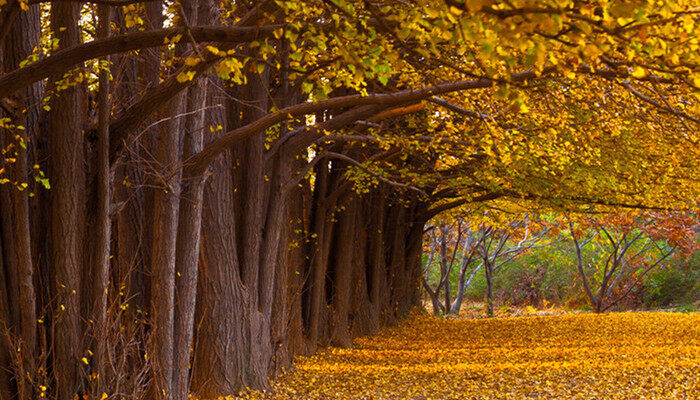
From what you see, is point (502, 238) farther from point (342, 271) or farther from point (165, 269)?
point (165, 269)

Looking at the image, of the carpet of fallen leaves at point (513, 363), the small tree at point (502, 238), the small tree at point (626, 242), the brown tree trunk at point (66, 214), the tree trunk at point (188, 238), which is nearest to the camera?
the brown tree trunk at point (66, 214)

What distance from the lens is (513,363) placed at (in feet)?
40.9

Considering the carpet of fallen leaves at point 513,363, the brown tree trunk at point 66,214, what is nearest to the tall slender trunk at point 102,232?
the brown tree trunk at point 66,214

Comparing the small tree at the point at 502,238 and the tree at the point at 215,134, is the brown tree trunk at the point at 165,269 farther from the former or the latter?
the small tree at the point at 502,238

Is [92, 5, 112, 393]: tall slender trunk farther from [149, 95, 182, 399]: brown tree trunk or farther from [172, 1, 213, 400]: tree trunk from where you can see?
[172, 1, 213, 400]: tree trunk

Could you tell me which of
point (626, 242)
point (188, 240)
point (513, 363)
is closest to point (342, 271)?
point (513, 363)

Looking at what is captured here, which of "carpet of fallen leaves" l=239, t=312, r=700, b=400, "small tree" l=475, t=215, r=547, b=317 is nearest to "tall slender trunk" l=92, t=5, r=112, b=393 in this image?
"carpet of fallen leaves" l=239, t=312, r=700, b=400

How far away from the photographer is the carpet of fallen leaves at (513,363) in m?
9.62

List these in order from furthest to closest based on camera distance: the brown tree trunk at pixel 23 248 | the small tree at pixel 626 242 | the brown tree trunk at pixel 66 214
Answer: the small tree at pixel 626 242, the brown tree trunk at pixel 66 214, the brown tree trunk at pixel 23 248

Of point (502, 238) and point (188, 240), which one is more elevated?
point (502, 238)

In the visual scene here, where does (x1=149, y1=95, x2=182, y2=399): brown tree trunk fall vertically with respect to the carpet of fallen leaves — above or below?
above

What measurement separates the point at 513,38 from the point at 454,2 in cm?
35

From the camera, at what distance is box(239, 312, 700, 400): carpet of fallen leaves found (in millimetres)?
9625

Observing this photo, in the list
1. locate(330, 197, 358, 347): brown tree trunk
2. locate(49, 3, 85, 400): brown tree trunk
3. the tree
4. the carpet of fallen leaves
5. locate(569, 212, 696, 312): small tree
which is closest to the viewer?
the tree
